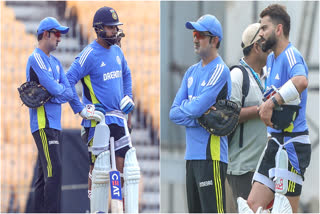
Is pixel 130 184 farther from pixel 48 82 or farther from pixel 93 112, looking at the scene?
pixel 48 82

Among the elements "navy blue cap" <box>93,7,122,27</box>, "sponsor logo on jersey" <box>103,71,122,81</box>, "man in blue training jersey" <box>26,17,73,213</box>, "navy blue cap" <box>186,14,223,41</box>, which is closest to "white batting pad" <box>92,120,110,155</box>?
"sponsor logo on jersey" <box>103,71,122,81</box>

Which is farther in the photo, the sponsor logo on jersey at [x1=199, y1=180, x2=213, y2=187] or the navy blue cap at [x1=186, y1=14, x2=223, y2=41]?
the navy blue cap at [x1=186, y1=14, x2=223, y2=41]

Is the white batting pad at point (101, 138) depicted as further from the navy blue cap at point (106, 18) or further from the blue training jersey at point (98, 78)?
the navy blue cap at point (106, 18)

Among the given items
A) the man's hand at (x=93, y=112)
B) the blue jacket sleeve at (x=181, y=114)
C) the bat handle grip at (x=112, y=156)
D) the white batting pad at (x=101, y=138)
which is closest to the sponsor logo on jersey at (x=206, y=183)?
the blue jacket sleeve at (x=181, y=114)

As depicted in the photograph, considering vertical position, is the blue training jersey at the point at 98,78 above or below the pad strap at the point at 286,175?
above

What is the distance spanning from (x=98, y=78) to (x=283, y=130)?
5.99 ft

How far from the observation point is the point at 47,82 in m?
6.43

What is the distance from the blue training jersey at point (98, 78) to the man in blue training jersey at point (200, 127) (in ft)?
2.29

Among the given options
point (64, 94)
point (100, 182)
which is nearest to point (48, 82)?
point (64, 94)

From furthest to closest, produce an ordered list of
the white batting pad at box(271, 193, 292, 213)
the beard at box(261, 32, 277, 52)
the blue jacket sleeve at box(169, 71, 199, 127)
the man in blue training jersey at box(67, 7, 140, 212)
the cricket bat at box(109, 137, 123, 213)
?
the man in blue training jersey at box(67, 7, 140, 212) < the cricket bat at box(109, 137, 123, 213) < the blue jacket sleeve at box(169, 71, 199, 127) < the beard at box(261, 32, 277, 52) < the white batting pad at box(271, 193, 292, 213)

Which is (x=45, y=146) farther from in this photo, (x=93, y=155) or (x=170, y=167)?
(x=170, y=167)

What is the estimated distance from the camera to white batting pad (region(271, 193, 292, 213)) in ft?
16.8

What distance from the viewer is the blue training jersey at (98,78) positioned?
6.08 metres

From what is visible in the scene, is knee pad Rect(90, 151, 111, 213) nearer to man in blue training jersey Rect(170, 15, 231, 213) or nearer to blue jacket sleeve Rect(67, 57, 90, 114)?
blue jacket sleeve Rect(67, 57, 90, 114)
